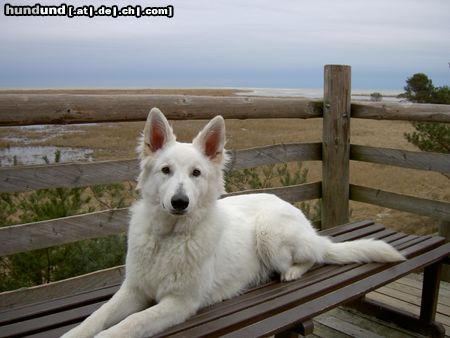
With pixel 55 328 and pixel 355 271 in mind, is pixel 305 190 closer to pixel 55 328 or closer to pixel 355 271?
pixel 355 271

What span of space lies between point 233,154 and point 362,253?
5.30ft

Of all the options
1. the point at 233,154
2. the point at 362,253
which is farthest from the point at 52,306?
the point at 233,154

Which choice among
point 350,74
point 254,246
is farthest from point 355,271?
point 350,74

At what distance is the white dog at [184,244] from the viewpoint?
2191mm

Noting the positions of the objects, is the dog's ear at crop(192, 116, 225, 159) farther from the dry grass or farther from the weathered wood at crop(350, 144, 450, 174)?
the dry grass

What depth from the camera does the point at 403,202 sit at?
15.2ft

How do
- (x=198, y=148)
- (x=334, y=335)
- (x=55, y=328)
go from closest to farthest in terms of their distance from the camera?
(x=55, y=328)
(x=198, y=148)
(x=334, y=335)

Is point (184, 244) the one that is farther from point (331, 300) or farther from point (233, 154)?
point (233, 154)

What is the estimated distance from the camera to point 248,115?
164 inches

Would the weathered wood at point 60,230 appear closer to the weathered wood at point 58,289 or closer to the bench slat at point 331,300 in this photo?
the weathered wood at point 58,289

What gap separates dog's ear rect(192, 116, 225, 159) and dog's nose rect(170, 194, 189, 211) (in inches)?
A: 16.8

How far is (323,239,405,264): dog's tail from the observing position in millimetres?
3002

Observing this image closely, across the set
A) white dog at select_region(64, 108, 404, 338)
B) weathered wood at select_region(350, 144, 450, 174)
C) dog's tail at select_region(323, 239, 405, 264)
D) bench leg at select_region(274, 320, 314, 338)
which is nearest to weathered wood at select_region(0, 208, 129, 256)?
white dog at select_region(64, 108, 404, 338)

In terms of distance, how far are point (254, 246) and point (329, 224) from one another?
232 centimetres
